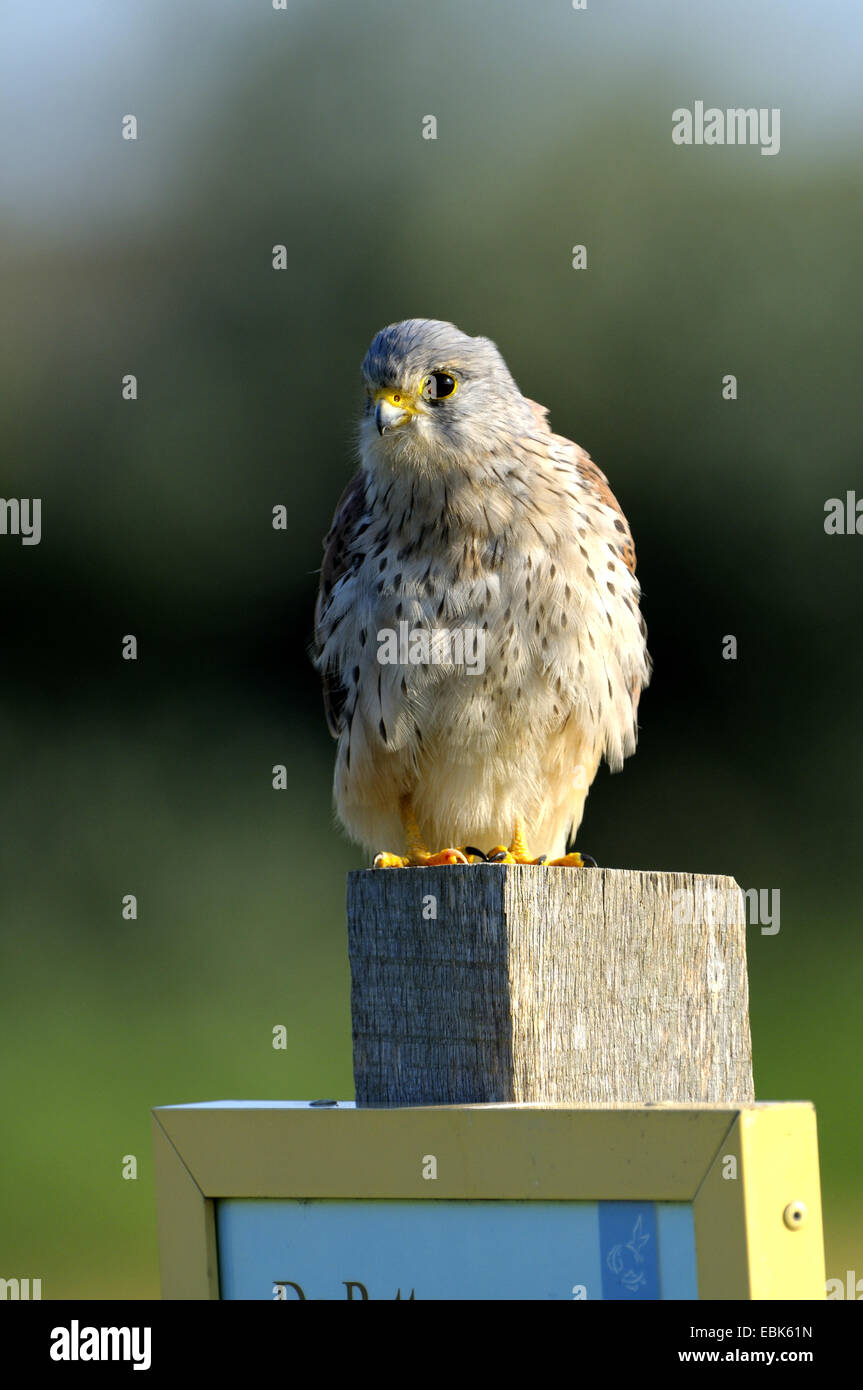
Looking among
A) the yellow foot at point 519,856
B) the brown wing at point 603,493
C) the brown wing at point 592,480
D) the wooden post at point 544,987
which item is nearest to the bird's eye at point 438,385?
the brown wing at point 592,480

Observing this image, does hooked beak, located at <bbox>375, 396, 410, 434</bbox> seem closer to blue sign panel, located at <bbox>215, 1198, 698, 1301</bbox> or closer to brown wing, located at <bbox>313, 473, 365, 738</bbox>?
brown wing, located at <bbox>313, 473, 365, 738</bbox>

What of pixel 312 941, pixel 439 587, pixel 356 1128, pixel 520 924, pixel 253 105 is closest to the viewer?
pixel 356 1128

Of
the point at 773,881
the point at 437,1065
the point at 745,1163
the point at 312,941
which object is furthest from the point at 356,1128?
the point at 773,881

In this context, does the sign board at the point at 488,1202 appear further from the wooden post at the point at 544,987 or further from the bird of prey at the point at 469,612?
the bird of prey at the point at 469,612

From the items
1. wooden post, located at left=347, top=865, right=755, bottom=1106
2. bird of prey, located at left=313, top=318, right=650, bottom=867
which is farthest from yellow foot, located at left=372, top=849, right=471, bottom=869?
wooden post, located at left=347, top=865, right=755, bottom=1106

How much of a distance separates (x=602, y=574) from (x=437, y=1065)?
2019 mm

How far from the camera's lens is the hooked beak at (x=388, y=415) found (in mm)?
4090

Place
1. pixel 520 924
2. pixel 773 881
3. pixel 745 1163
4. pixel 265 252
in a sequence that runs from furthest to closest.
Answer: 1. pixel 265 252
2. pixel 773 881
3. pixel 520 924
4. pixel 745 1163

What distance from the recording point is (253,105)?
1233 centimetres

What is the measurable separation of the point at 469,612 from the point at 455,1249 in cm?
208

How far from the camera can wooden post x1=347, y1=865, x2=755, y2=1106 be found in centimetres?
243

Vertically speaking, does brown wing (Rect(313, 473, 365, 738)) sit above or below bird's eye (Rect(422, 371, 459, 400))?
below

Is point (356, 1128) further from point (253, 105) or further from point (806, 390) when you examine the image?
point (253, 105)

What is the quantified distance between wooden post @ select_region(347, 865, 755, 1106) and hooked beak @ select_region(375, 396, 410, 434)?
1.75 metres
